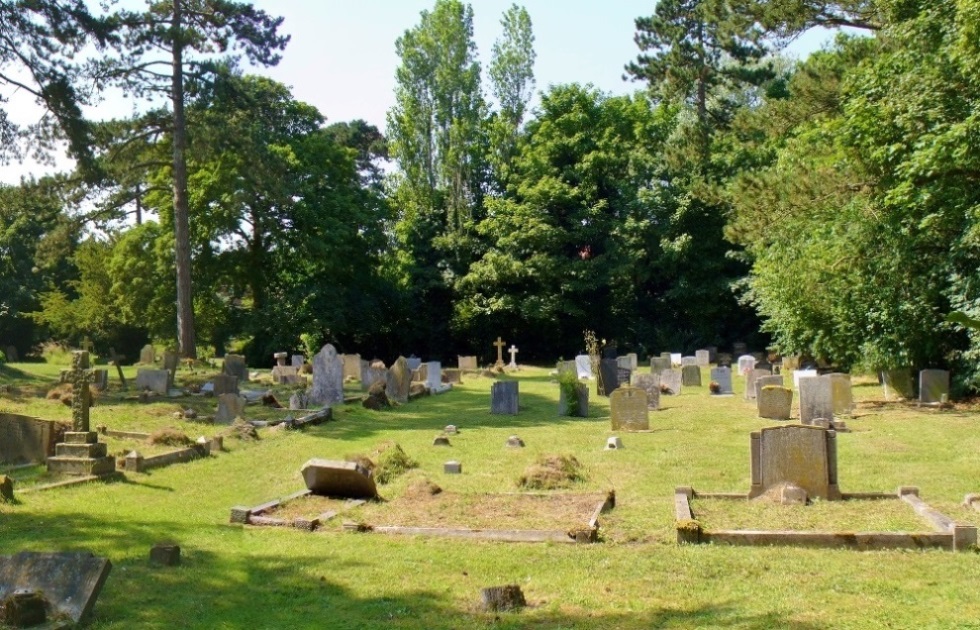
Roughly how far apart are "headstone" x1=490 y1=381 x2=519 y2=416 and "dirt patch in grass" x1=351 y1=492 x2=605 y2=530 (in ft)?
35.4

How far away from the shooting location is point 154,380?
24.6 metres

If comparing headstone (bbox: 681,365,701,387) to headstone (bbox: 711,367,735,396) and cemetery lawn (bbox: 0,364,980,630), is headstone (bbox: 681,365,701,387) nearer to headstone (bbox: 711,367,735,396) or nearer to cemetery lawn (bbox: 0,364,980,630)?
headstone (bbox: 711,367,735,396)

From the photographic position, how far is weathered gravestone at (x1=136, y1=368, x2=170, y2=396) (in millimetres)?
24484

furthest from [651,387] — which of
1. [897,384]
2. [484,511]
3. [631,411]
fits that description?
[484,511]

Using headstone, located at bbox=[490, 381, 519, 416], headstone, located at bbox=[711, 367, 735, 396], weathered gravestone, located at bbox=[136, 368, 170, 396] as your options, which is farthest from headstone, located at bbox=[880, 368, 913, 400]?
weathered gravestone, located at bbox=[136, 368, 170, 396]

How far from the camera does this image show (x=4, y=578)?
6.62 meters

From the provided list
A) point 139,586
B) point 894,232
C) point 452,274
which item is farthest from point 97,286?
point 139,586

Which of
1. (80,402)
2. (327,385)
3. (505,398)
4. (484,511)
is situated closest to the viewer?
(484,511)

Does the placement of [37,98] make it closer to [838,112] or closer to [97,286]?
[97,286]

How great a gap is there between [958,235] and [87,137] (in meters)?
23.0

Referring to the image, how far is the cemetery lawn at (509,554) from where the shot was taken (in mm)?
6586

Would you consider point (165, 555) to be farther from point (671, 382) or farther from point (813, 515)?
point (671, 382)

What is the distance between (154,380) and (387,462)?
1355 cm

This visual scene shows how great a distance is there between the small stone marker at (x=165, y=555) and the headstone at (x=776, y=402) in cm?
1445
